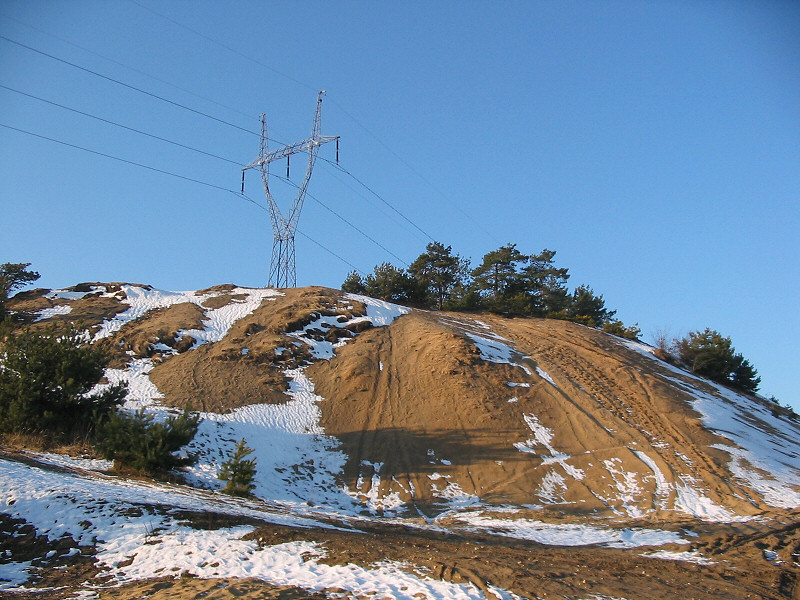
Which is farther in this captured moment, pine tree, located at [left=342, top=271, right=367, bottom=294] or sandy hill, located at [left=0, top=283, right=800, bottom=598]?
pine tree, located at [left=342, top=271, right=367, bottom=294]

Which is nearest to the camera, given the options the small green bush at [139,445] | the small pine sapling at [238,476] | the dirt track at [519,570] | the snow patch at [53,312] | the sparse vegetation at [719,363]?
the dirt track at [519,570]

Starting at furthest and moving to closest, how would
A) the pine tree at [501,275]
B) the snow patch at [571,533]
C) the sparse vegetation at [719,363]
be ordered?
the pine tree at [501,275]
the sparse vegetation at [719,363]
the snow patch at [571,533]

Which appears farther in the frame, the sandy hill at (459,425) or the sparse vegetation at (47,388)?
the sparse vegetation at (47,388)

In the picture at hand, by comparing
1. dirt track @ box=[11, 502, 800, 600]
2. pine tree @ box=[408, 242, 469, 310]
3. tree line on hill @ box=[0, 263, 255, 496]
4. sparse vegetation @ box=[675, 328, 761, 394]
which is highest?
pine tree @ box=[408, 242, 469, 310]

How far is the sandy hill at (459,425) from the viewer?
15.3 metres

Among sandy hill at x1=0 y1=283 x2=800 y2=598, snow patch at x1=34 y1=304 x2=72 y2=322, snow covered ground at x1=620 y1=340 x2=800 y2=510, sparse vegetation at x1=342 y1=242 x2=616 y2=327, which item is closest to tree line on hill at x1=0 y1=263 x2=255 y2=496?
sandy hill at x1=0 y1=283 x2=800 y2=598

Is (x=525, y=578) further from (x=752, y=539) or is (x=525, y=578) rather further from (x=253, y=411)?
(x=253, y=411)

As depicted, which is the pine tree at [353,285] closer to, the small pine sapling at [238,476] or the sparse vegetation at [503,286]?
the sparse vegetation at [503,286]

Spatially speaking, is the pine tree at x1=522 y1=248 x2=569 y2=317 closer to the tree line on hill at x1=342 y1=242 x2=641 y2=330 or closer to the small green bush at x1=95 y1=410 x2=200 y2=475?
the tree line on hill at x1=342 y1=242 x2=641 y2=330

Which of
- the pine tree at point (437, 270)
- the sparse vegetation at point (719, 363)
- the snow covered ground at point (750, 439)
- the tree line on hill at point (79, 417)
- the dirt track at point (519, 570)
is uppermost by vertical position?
the pine tree at point (437, 270)

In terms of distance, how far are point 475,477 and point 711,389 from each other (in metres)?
19.6

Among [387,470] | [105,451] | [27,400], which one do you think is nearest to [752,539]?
[387,470]

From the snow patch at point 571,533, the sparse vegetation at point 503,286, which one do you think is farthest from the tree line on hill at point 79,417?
the sparse vegetation at point 503,286

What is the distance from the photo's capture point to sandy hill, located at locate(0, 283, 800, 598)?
1526cm
